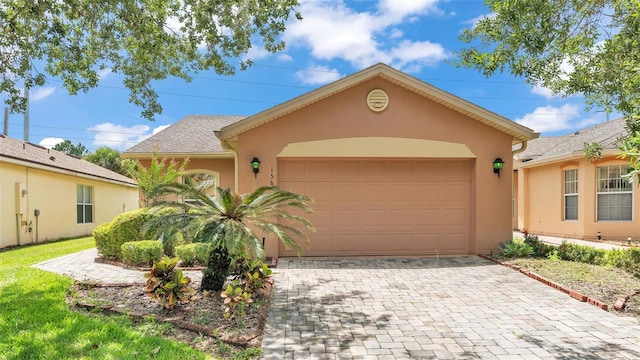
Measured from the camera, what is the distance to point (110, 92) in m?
14.2

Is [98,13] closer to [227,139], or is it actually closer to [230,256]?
[227,139]

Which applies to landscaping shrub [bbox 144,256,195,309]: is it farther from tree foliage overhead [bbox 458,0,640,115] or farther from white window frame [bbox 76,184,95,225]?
white window frame [bbox 76,184,95,225]

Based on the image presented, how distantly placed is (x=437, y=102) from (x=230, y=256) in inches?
273

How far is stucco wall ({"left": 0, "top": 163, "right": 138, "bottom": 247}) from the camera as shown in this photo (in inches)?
484

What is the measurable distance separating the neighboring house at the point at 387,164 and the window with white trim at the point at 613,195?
17.9 ft

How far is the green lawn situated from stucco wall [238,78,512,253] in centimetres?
501

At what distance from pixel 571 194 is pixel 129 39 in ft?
50.6

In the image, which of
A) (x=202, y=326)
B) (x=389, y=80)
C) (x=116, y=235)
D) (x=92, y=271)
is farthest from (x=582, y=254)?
(x=116, y=235)

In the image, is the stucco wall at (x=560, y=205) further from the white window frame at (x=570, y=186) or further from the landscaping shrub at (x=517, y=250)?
the landscaping shrub at (x=517, y=250)

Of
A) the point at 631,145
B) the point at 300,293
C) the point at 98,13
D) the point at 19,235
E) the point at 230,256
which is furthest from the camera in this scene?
the point at 19,235

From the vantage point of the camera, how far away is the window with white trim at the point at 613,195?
496 inches

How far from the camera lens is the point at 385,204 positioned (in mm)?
10039

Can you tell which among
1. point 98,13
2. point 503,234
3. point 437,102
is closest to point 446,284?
point 503,234

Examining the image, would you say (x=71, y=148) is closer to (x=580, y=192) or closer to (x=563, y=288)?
(x=580, y=192)
